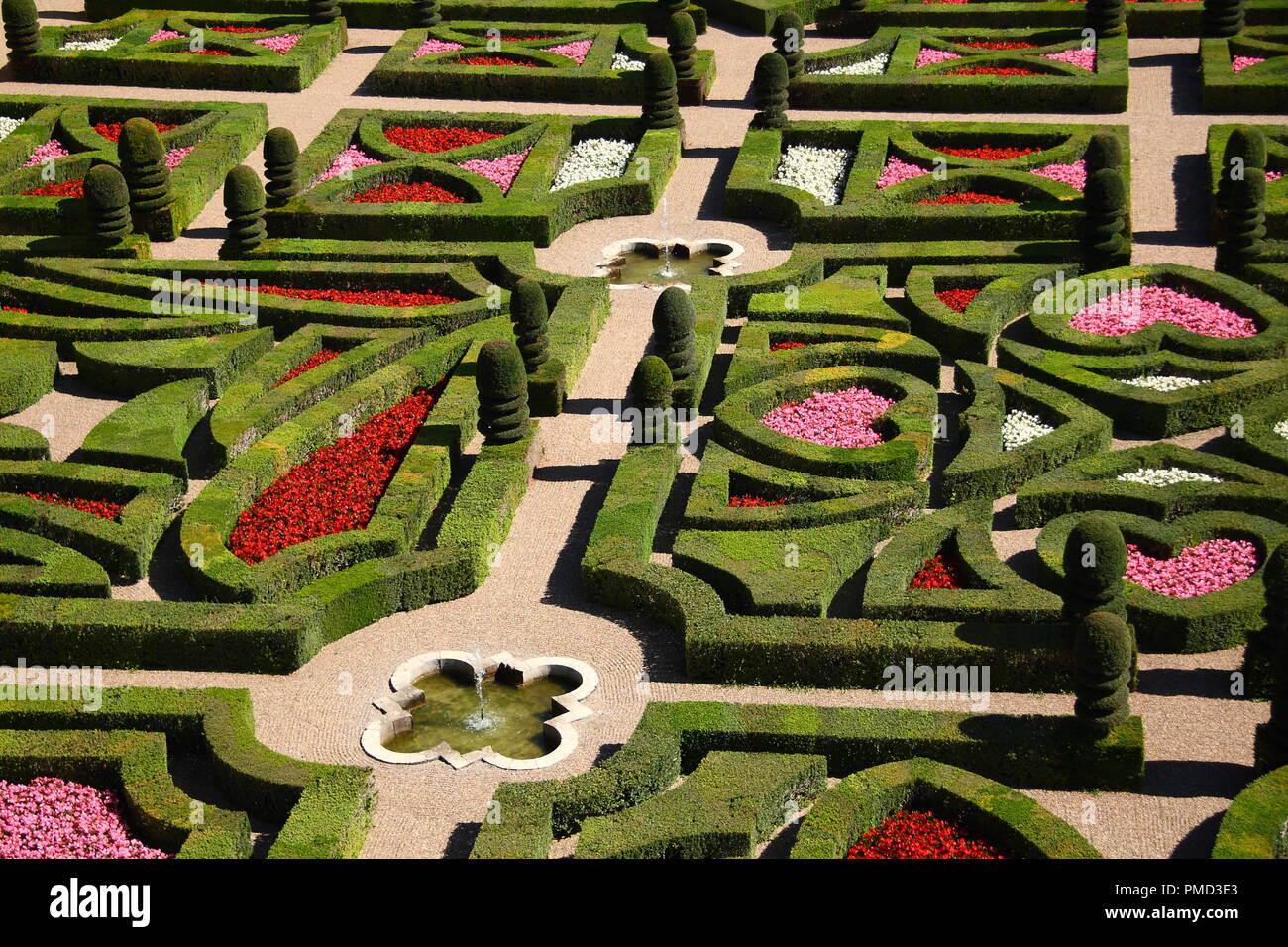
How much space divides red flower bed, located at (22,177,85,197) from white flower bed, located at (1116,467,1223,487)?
23575 mm

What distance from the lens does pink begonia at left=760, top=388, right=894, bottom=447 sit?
30.6 metres

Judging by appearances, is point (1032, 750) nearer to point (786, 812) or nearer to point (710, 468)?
point (786, 812)

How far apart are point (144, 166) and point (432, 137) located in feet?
24.5

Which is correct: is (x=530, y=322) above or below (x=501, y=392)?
above

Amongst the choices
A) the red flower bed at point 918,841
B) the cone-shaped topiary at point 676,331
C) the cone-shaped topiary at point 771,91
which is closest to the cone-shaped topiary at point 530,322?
the cone-shaped topiary at point 676,331

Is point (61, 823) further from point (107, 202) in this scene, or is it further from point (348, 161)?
point (348, 161)

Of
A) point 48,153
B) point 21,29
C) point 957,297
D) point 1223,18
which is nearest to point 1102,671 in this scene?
point 957,297

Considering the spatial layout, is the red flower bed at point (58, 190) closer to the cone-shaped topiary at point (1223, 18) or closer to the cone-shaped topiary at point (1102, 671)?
the cone-shaped topiary at point (1102, 671)

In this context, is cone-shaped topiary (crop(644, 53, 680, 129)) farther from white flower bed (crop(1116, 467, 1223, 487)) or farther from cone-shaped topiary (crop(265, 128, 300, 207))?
white flower bed (crop(1116, 467, 1223, 487))

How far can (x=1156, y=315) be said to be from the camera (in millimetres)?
34250

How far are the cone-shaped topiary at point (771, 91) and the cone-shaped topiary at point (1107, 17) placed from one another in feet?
31.5

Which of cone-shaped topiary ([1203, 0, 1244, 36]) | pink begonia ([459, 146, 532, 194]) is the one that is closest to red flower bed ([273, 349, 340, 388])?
pink begonia ([459, 146, 532, 194])

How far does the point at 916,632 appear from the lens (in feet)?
83.2

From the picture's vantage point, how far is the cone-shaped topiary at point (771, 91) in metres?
43.2
